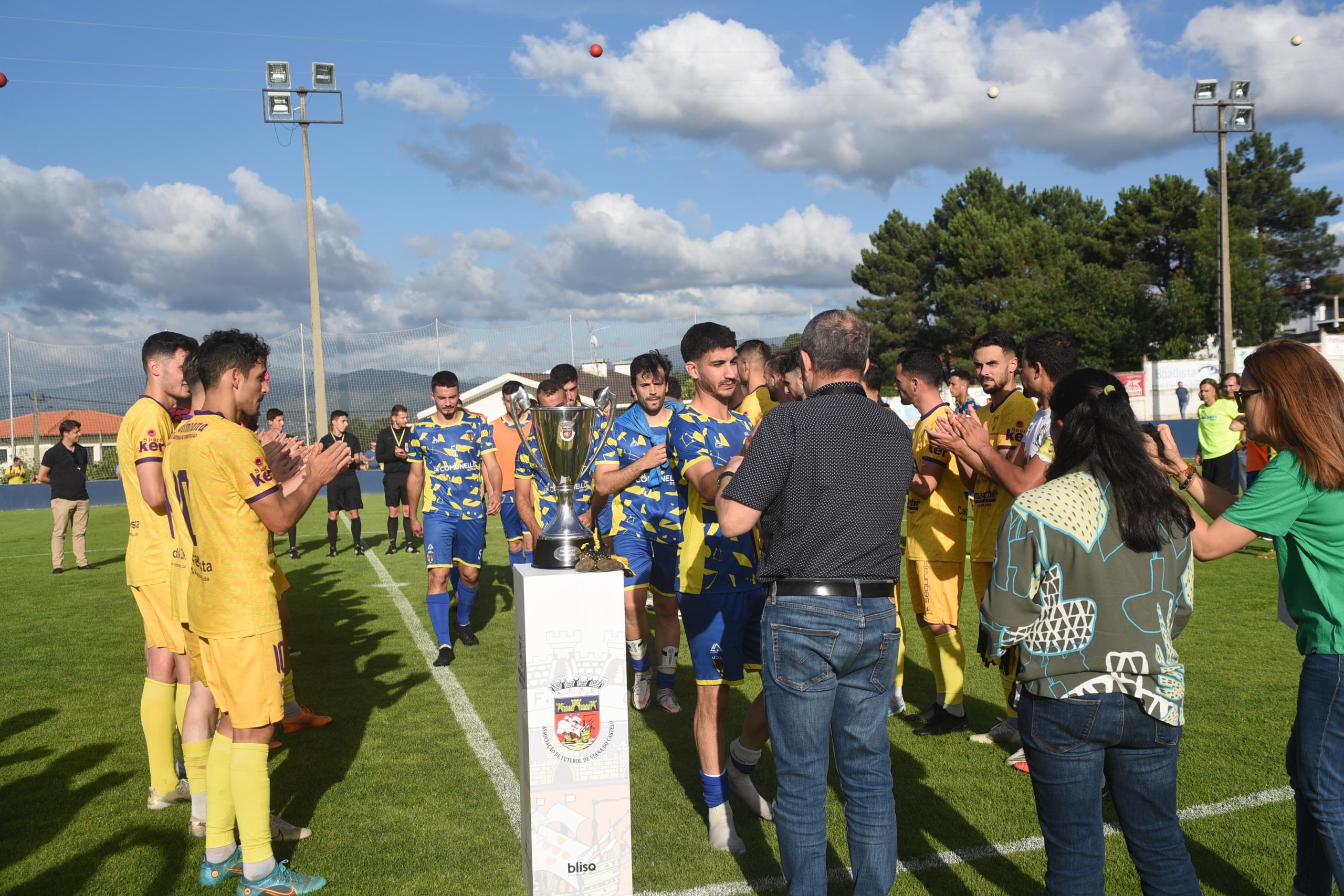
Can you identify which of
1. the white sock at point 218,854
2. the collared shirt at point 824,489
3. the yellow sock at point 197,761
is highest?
the collared shirt at point 824,489

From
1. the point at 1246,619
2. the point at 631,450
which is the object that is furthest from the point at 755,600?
the point at 1246,619

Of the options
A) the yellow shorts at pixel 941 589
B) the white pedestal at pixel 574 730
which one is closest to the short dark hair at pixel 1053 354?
the yellow shorts at pixel 941 589

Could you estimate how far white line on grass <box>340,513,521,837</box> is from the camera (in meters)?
4.40

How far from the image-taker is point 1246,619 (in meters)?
7.59

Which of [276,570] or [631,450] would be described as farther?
[631,450]

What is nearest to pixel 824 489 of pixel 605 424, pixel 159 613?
pixel 605 424

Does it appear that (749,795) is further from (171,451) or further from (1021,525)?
(171,451)

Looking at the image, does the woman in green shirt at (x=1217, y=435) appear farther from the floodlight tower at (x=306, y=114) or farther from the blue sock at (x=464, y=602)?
the floodlight tower at (x=306, y=114)

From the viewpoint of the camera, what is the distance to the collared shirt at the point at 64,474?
12.7 metres

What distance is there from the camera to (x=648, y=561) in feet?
19.6

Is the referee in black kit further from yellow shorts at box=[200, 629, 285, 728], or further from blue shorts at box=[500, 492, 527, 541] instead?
blue shorts at box=[500, 492, 527, 541]

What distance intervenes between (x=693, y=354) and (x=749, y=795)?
1.99 meters

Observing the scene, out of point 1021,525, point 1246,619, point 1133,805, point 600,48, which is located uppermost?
point 600,48

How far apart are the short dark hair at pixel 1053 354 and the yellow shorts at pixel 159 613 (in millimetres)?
4107
